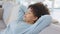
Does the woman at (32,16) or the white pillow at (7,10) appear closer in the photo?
the woman at (32,16)

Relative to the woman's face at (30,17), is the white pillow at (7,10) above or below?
below

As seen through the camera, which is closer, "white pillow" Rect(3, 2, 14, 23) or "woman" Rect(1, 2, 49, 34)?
"woman" Rect(1, 2, 49, 34)

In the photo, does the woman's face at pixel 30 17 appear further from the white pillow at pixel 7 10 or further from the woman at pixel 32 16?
the white pillow at pixel 7 10

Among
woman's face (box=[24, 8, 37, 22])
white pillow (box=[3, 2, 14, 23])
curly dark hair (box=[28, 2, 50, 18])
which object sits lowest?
white pillow (box=[3, 2, 14, 23])

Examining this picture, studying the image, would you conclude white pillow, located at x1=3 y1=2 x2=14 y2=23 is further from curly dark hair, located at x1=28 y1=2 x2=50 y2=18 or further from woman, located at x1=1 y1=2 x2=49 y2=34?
curly dark hair, located at x1=28 y1=2 x2=50 y2=18

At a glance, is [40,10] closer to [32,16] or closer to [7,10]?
[32,16]

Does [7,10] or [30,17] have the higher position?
[30,17]

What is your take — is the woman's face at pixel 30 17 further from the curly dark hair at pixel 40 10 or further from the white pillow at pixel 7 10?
the white pillow at pixel 7 10

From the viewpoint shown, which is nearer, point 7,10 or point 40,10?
point 40,10

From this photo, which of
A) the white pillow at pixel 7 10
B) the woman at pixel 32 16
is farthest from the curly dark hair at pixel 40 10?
the white pillow at pixel 7 10

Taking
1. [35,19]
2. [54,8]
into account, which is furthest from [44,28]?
[54,8]

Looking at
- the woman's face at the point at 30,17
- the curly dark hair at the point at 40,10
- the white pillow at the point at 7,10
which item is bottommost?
the white pillow at the point at 7,10

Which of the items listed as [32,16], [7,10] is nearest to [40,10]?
[32,16]

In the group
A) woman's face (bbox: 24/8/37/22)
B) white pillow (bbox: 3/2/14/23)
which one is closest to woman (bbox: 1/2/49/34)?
woman's face (bbox: 24/8/37/22)
